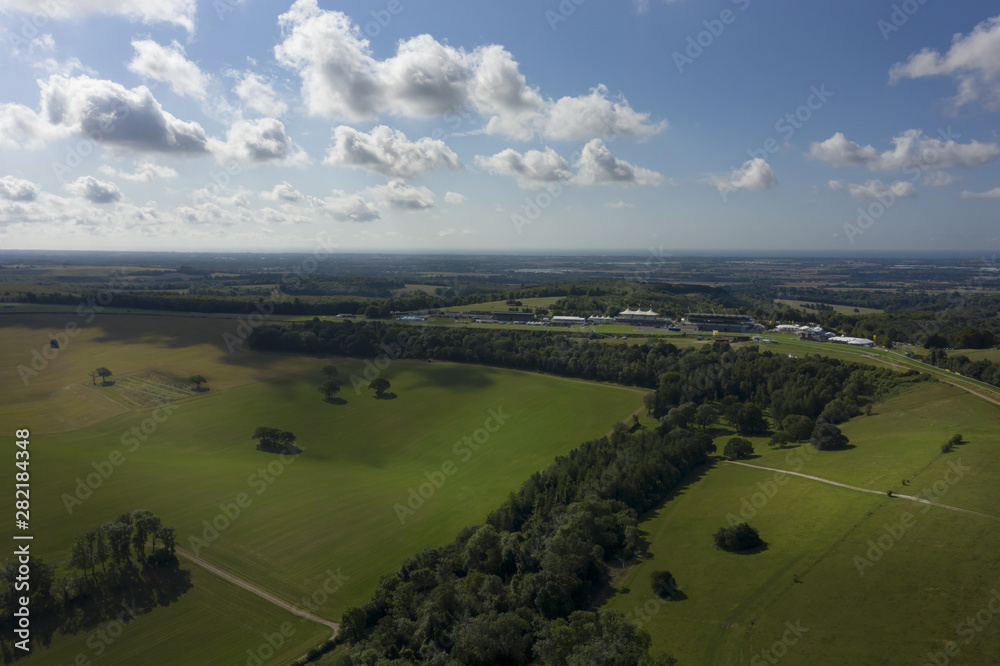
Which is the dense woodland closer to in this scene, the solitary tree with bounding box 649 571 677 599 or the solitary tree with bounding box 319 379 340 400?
the solitary tree with bounding box 649 571 677 599

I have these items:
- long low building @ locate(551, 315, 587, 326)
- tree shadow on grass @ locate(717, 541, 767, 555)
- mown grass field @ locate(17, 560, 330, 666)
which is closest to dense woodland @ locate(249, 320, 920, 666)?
mown grass field @ locate(17, 560, 330, 666)

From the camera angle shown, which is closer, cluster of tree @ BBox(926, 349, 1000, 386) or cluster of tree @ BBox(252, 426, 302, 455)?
cluster of tree @ BBox(252, 426, 302, 455)

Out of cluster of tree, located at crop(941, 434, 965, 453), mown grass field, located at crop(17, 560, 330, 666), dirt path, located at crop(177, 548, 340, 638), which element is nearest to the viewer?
mown grass field, located at crop(17, 560, 330, 666)

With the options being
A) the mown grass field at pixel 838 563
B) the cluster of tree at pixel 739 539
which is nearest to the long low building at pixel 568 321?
the mown grass field at pixel 838 563

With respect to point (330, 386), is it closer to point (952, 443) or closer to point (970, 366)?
point (952, 443)

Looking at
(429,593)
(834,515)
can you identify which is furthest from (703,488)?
(429,593)

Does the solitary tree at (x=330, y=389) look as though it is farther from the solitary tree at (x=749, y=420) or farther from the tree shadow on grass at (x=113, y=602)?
the solitary tree at (x=749, y=420)

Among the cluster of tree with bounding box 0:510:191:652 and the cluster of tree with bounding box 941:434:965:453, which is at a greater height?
the cluster of tree with bounding box 941:434:965:453

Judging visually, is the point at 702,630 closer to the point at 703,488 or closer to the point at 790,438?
the point at 703,488
